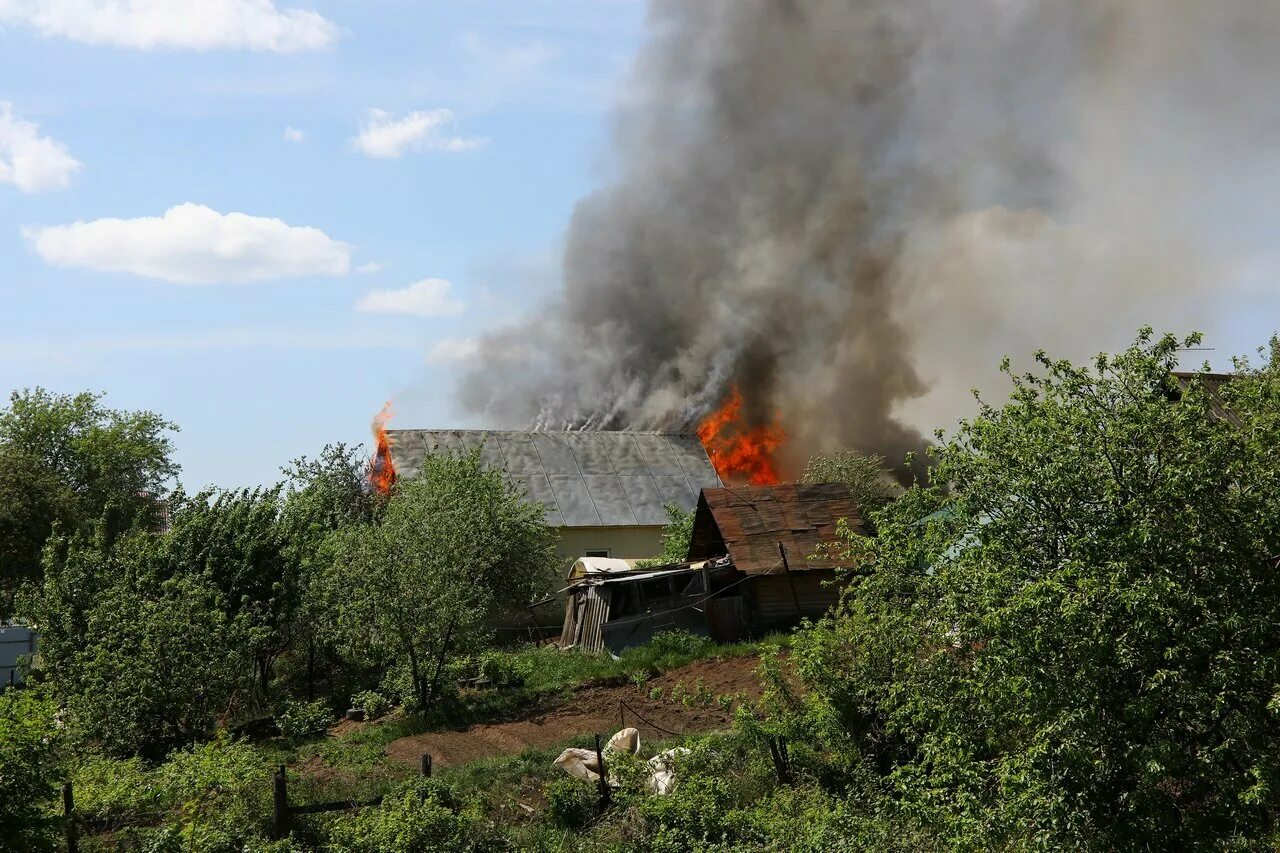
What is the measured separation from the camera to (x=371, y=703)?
24.1 metres

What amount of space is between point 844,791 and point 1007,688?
222 inches

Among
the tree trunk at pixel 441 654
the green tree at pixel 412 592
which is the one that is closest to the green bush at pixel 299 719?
the green tree at pixel 412 592

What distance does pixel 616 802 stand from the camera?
15805 millimetres

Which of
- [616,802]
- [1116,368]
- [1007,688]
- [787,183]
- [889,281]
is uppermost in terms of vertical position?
[787,183]

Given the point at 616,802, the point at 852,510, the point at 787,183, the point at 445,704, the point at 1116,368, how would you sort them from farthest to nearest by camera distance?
the point at 787,183 < the point at 852,510 < the point at 445,704 < the point at 616,802 < the point at 1116,368

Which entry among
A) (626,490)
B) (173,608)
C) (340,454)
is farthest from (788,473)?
(173,608)

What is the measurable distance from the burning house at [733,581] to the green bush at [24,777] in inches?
656

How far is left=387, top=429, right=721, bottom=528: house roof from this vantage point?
4012 cm

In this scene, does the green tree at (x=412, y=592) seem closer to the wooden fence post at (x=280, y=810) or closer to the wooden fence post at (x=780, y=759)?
the wooden fence post at (x=280, y=810)

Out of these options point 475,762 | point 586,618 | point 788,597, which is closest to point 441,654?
point 475,762

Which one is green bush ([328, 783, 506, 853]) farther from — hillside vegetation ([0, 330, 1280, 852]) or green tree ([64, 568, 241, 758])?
green tree ([64, 568, 241, 758])

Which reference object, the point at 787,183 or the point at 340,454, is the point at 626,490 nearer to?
the point at 340,454

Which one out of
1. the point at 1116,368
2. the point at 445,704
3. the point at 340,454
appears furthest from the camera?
the point at 340,454

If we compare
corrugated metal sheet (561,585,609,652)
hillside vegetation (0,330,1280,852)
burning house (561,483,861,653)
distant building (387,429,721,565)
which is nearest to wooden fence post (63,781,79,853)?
hillside vegetation (0,330,1280,852)
